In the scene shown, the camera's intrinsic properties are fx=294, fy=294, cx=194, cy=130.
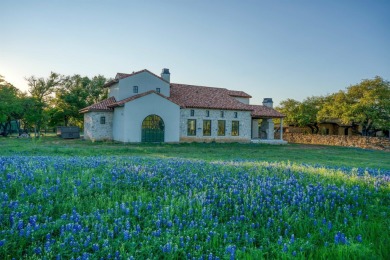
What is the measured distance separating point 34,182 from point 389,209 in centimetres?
619

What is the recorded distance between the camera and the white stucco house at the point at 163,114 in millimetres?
28938

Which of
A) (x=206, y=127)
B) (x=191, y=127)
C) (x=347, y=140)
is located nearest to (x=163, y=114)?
(x=191, y=127)

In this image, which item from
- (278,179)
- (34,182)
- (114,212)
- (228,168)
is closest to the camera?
(114,212)

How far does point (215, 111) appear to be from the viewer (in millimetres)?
34000

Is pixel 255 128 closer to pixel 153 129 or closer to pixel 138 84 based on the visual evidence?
pixel 153 129

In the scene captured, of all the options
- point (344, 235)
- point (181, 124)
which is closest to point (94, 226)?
point (344, 235)

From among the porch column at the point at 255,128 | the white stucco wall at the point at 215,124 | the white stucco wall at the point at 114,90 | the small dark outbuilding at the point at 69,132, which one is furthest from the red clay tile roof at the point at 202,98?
the small dark outbuilding at the point at 69,132

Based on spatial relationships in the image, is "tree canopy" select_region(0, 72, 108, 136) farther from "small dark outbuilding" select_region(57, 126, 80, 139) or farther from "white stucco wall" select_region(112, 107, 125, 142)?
"white stucco wall" select_region(112, 107, 125, 142)

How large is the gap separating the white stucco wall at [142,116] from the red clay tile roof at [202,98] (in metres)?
1.45

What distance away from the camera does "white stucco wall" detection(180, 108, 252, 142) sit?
32375 millimetres

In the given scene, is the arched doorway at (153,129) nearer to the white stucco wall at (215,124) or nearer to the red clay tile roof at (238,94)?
the white stucco wall at (215,124)

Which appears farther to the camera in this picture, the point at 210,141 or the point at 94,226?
the point at 210,141

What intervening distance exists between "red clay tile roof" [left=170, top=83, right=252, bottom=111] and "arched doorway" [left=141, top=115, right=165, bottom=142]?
2.83 metres

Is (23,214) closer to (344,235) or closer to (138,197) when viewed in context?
(138,197)
